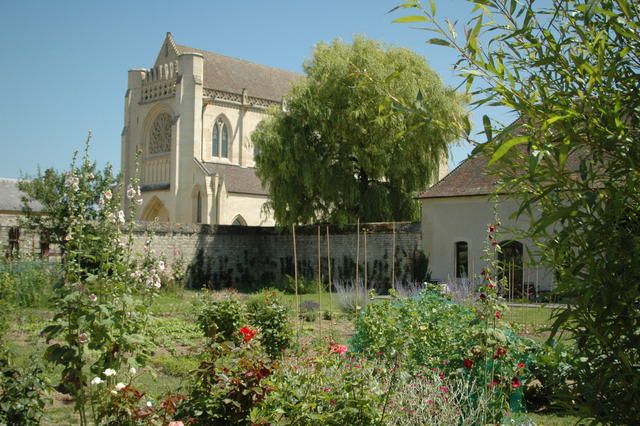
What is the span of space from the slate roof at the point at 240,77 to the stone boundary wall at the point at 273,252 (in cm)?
1687

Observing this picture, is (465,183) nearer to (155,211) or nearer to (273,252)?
(273,252)

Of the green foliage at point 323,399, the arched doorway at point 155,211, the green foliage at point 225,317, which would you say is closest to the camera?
the green foliage at point 323,399

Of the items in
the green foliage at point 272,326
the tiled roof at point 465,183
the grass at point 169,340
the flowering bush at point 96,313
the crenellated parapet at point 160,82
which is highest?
the crenellated parapet at point 160,82

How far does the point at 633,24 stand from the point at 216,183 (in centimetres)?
3514

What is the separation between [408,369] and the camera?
572 centimetres

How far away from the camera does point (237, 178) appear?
38812mm

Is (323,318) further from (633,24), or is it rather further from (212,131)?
(212,131)

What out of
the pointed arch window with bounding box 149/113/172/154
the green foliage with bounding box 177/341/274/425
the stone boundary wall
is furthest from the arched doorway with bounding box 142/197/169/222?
the green foliage with bounding box 177/341/274/425

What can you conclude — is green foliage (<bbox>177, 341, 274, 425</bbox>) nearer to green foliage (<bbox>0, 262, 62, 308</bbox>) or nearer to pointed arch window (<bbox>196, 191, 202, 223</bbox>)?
green foliage (<bbox>0, 262, 62, 308</bbox>)

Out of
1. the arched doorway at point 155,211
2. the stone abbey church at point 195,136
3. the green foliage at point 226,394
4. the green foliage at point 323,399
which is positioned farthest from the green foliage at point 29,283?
the arched doorway at point 155,211

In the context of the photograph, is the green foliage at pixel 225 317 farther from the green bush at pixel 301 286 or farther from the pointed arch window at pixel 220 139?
the pointed arch window at pixel 220 139

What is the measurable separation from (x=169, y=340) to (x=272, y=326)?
2.48 m

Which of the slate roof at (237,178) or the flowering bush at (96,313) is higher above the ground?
the slate roof at (237,178)

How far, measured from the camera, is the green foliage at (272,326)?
906cm
